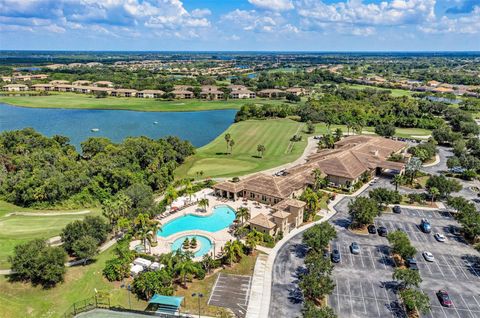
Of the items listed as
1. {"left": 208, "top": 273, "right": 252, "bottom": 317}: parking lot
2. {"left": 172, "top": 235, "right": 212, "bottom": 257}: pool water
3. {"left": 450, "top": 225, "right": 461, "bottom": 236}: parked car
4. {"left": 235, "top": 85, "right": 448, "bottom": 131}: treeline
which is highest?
{"left": 235, "top": 85, "right": 448, "bottom": 131}: treeline

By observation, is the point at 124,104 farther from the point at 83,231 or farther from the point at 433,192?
the point at 433,192

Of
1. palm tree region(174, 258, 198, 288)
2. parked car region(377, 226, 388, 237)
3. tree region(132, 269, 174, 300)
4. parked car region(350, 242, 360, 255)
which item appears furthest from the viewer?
parked car region(377, 226, 388, 237)

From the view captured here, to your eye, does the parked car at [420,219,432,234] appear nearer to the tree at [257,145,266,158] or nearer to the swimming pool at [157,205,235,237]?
the swimming pool at [157,205,235,237]

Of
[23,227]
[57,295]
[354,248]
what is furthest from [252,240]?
[23,227]

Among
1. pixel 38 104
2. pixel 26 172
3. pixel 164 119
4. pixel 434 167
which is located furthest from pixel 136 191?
pixel 38 104

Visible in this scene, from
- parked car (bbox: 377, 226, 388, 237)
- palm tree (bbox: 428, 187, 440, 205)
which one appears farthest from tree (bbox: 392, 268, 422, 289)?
palm tree (bbox: 428, 187, 440, 205)

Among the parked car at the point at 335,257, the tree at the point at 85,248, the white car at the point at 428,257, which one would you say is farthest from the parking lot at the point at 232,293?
the white car at the point at 428,257

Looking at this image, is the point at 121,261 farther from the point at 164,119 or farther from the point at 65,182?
the point at 164,119
